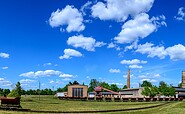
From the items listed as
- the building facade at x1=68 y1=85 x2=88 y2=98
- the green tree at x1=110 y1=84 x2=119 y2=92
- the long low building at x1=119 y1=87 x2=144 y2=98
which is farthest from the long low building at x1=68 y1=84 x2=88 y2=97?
the green tree at x1=110 y1=84 x2=119 y2=92

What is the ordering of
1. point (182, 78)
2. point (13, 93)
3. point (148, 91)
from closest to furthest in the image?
point (13, 93)
point (148, 91)
point (182, 78)

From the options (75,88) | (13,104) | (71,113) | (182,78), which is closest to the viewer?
(71,113)

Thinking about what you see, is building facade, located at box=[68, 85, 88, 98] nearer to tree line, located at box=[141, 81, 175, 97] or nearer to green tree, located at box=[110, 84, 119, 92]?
tree line, located at box=[141, 81, 175, 97]

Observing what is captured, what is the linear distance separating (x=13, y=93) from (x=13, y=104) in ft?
77.1

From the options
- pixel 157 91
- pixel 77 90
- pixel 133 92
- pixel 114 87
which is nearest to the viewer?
pixel 157 91

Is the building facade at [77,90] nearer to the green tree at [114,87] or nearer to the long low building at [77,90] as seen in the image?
the long low building at [77,90]

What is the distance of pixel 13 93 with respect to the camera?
181 ft

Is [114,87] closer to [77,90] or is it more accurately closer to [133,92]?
[133,92]

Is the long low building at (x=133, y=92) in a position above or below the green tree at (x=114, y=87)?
below

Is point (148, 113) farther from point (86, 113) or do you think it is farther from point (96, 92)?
point (96, 92)

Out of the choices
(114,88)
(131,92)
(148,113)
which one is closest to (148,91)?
(131,92)

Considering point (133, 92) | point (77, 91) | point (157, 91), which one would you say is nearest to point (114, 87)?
point (133, 92)

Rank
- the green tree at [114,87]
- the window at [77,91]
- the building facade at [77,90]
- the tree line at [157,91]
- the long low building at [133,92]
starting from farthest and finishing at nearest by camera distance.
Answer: the green tree at [114,87] → the long low building at [133,92] → the window at [77,91] → the building facade at [77,90] → the tree line at [157,91]

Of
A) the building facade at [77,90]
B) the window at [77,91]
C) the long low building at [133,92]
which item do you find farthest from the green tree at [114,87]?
the window at [77,91]
